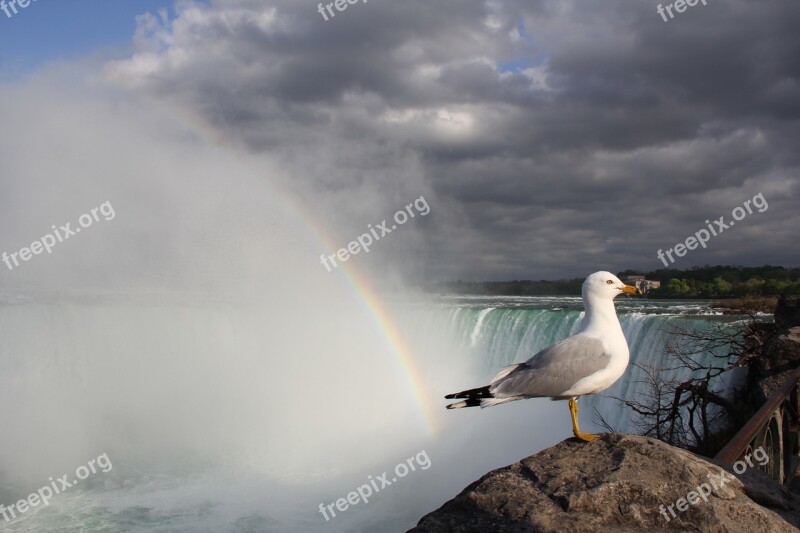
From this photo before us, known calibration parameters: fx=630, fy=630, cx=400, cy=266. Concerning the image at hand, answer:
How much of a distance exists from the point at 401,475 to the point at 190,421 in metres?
10.6

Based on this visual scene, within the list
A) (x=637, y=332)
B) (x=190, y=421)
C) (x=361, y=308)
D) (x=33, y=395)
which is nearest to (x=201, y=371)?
(x=190, y=421)

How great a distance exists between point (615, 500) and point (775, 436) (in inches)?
101

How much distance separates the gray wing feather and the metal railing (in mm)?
698

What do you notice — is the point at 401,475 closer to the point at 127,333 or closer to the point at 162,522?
the point at 162,522

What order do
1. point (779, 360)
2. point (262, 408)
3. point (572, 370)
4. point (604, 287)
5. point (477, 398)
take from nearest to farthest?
point (477, 398) → point (572, 370) → point (604, 287) → point (779, 360) → point (262, 408)

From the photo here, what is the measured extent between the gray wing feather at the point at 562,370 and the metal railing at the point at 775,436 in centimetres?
70

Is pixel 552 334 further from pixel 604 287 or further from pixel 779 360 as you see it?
pixel 604 287

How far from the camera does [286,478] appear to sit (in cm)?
1919

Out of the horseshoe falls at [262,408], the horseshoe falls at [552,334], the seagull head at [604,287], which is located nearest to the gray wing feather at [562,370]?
the seagull head at [604,287]

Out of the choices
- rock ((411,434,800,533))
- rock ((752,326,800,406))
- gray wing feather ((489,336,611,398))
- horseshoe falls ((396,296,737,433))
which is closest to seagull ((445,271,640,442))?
gray wing feather ((489,336,611,398))

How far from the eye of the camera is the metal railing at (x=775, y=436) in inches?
105

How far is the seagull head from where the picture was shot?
3299 mm

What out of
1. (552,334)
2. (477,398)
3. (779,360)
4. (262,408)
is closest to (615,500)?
(477,398)

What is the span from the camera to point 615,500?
88.2 inches
